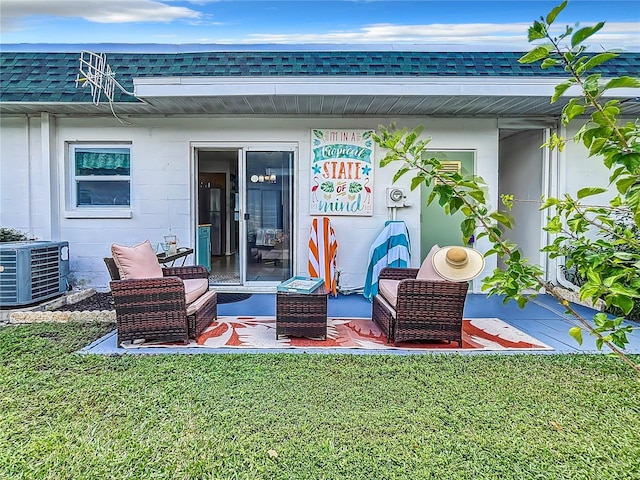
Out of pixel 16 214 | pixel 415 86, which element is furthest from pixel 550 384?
pixel 16 214

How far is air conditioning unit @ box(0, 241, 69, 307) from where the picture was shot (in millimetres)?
4918

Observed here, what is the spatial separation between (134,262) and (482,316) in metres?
4.14

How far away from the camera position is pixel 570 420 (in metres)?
2.54

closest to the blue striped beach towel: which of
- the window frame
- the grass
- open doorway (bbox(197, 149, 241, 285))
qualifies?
the grass

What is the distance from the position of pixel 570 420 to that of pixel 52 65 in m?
7.67

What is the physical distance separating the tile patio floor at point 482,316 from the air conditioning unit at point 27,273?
1.67m

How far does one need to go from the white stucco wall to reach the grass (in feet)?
10.0

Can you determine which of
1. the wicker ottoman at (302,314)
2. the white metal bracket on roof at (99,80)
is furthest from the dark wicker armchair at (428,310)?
the white metal bracket on roof at (99,80)

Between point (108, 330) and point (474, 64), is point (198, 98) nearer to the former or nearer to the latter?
point (108, 330)

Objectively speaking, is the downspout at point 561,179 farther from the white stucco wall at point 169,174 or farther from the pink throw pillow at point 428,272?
the pink throw pillow at point 428,272

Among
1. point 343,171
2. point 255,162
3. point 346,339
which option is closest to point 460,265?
point 346,339

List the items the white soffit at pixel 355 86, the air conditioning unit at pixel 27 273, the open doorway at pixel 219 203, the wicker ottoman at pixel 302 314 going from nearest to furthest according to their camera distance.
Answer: the wicker ottoman at pixel 302 314
the air conditioning unit at pixel 27 273
the white soffit at pixel 355 86
the open doorway at pixel 219 203

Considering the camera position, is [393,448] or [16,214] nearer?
[393,448]

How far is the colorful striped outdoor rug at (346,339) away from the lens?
3918 mm
